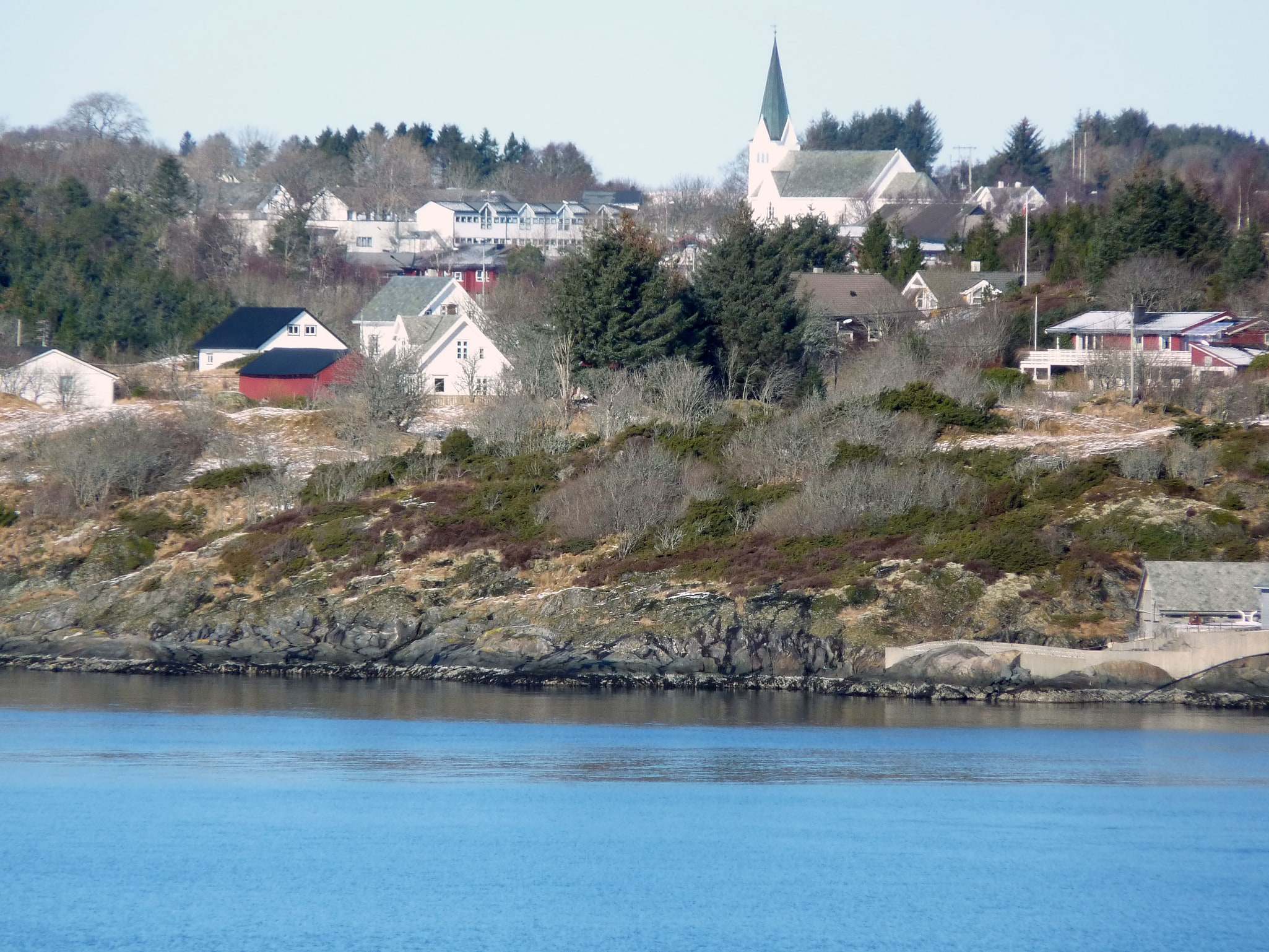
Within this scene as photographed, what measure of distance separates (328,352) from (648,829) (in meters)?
40.4

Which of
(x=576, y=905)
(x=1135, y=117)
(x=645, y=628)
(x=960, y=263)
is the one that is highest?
(x=1135, y=117)

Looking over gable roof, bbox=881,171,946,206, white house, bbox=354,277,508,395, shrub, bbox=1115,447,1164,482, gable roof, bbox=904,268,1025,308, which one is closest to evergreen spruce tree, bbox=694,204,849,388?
white house, bbox=354,277,508,395

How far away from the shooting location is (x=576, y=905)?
20.9 meters

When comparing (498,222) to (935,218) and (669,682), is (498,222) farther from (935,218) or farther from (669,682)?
(669,682)

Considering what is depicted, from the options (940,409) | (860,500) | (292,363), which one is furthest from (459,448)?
(292,363)

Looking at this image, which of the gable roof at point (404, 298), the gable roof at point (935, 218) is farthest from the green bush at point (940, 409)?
the gable roof at point (935, 218)

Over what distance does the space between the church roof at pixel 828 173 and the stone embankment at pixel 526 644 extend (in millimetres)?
69083

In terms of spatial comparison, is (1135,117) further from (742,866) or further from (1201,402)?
(742,866)

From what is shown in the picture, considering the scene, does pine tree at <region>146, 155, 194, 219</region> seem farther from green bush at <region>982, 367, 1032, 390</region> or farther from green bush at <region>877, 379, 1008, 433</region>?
green bush at <region>877, 379, 1008, 433</region>

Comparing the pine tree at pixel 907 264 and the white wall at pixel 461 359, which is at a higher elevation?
the pine tree at pixel 907 264

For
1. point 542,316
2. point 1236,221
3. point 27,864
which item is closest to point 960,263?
point 1236,221

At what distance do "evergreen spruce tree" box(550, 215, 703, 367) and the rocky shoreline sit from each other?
16.1 meters

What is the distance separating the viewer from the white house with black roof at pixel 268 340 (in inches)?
2527

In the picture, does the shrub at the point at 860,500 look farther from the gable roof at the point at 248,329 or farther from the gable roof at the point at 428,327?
the gable roof at the point at 248,329
